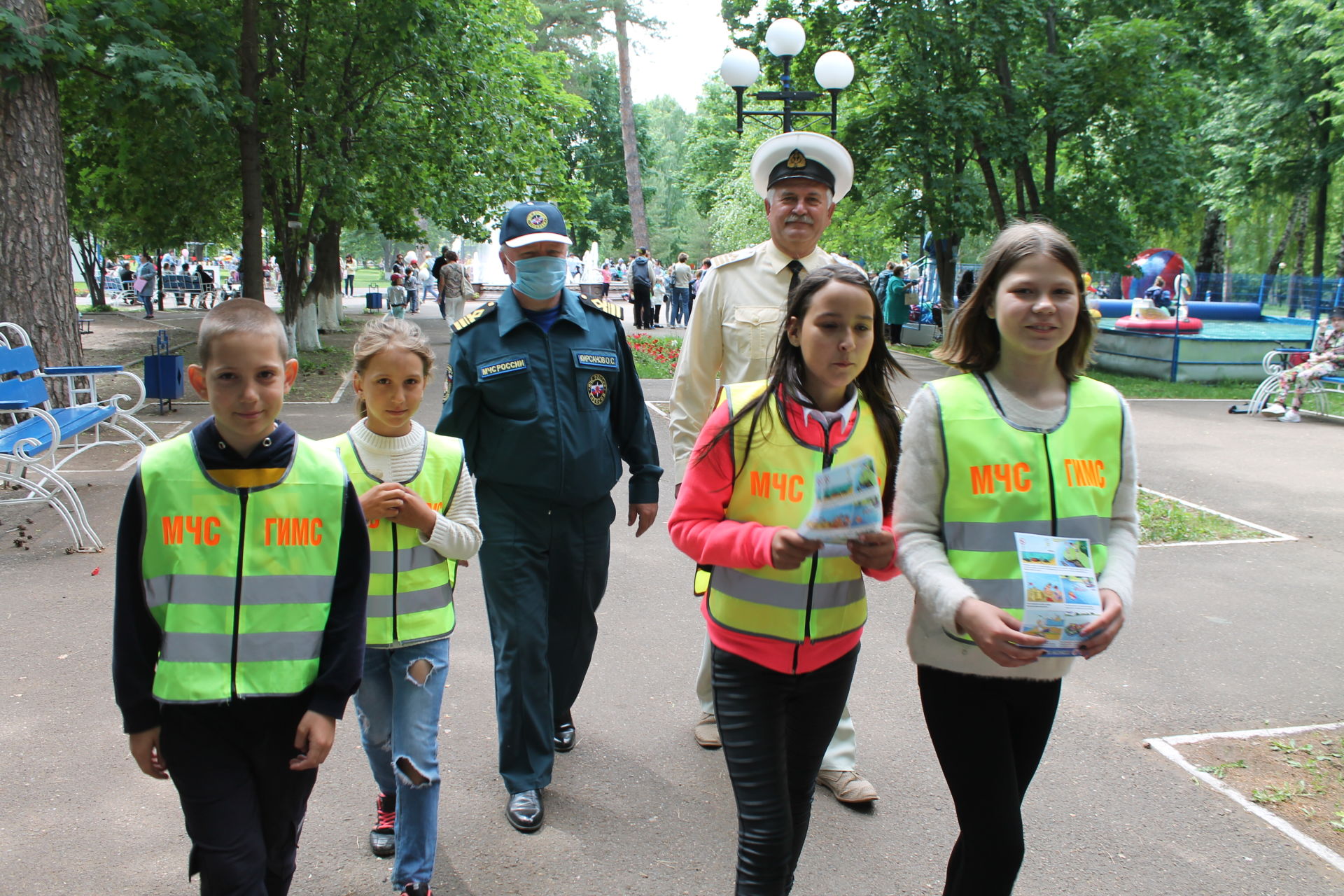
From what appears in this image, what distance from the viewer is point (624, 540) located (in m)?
7.46

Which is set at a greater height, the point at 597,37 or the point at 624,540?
the point at 597,37

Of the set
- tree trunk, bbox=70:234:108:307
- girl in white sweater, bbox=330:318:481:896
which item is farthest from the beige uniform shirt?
tree trunk, bbox=70:234:108:307

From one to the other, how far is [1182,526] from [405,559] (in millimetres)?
6803

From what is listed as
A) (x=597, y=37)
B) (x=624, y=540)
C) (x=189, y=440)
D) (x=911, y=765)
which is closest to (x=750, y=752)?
(x=189, y=440)

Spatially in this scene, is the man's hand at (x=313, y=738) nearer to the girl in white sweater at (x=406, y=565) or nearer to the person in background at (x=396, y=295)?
the girl in white sweater at (x=406, y=565)

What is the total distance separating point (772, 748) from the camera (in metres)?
2.44

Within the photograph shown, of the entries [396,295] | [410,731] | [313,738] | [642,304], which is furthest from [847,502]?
[396,295]

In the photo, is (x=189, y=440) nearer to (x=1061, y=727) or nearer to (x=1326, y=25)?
(x=1061, y=727)

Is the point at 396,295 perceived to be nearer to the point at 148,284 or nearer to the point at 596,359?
the point at 148,284

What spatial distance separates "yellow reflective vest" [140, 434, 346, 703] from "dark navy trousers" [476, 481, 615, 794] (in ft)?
4.02

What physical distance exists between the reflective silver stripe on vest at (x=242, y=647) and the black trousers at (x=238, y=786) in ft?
0.35

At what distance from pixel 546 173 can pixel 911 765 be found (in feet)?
63.6

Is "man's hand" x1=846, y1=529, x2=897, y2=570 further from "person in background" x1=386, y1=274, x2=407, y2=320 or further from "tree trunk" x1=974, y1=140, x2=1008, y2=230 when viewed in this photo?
"person in background" x1=386, y1=274, x2=407, y2=320

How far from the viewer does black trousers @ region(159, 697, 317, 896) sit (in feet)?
7.09
